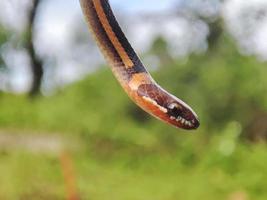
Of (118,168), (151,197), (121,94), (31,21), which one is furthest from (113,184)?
(31,21)

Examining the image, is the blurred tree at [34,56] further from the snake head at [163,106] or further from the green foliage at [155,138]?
the snake head at [163,106]

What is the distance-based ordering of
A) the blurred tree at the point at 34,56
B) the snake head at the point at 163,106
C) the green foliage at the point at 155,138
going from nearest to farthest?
the snake head at the point at 163,106 < the green foliage at the point at 155,138 < the blurred tree at the point at 34,56

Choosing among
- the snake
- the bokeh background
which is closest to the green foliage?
the bokeh background

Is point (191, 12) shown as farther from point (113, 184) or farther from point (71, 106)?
point (113, 184)

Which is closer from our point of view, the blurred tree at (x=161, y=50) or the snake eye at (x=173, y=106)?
the snake eye at (x=173, y=106)

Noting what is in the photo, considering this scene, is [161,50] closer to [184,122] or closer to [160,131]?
[160,131]

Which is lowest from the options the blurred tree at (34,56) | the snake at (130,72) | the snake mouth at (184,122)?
the blurred tree at (34,56)

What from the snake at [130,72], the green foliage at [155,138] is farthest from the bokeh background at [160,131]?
the snake at [130,72]

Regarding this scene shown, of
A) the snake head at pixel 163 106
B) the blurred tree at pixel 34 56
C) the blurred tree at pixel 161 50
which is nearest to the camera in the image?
the snake head at pixel 163 106
